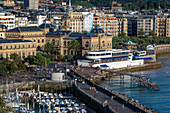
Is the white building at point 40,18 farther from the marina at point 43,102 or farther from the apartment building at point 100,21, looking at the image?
the marina at point 43,102

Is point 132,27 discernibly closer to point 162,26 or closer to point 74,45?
point 162,26

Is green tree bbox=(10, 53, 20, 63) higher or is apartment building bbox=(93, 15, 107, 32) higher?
apartment building bbox=(93, 15, 107, 32)

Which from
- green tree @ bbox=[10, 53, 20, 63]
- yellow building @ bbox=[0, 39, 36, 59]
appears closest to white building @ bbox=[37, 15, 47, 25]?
yellow building @ bbox=[0, 39, 36, 59]

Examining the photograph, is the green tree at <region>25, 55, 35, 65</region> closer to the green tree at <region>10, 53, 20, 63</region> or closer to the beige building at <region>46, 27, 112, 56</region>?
the green tree at <region>10, 53, 20, 63</region>

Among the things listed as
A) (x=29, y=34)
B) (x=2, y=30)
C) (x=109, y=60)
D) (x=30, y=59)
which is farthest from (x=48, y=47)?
(x=109, y=60)

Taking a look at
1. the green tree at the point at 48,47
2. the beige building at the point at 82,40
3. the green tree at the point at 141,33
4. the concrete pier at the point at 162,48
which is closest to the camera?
the beige building at the point at 82,40

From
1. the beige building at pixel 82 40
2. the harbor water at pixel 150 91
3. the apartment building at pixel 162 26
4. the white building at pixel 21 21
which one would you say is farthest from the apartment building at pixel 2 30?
the apartment building at pixel 162 26

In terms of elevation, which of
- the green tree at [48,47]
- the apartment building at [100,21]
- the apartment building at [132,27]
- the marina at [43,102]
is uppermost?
the apartment building at [100,21]
